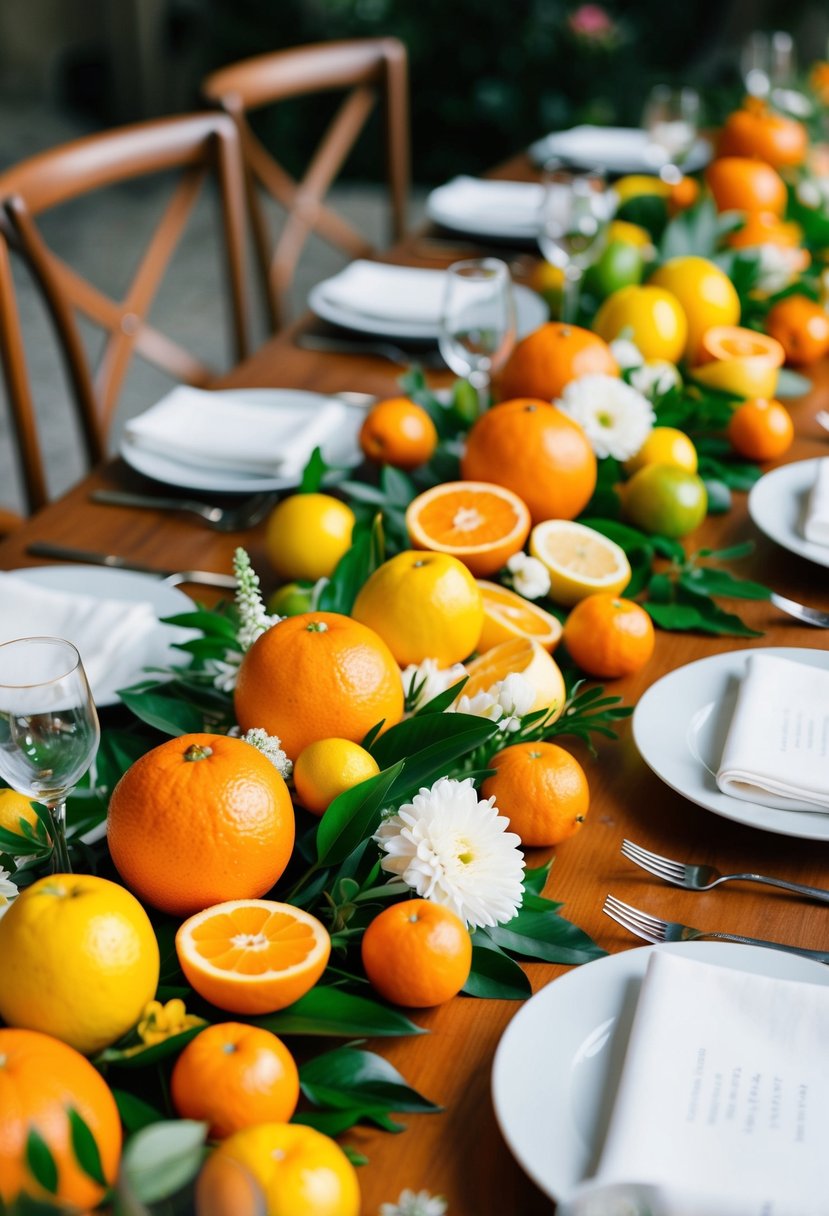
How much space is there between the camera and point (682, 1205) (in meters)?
0.54

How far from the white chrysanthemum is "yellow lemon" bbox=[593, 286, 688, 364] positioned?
85cm

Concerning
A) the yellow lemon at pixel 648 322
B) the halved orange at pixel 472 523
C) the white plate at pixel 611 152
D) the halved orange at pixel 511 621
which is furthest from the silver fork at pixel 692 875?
the white plate at pixel 611 152

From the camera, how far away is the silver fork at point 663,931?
73 cm

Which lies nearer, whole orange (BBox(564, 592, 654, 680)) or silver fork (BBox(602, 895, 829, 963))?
silver fork (BBox(602, 895, 829, 963))

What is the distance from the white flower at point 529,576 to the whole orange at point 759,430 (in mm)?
429

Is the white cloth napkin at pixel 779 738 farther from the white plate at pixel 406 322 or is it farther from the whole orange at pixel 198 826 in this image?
the white plate at pixel 406 322

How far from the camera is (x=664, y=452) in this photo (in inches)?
49.0

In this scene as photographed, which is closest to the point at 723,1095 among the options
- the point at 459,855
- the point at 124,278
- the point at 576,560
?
the point at 459,855

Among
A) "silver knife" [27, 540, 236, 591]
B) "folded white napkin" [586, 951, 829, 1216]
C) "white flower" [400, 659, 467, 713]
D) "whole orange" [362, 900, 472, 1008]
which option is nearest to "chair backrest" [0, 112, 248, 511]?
"silver knife" [27, 540, 236, 591]

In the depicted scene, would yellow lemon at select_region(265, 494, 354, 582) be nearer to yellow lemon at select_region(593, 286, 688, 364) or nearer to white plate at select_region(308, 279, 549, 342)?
yellow lemon at select_region(593, 286, 688, 364)

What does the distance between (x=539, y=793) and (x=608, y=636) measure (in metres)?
0.22

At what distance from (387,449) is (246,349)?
3.29 feet

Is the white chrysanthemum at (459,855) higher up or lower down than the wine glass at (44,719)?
lower down

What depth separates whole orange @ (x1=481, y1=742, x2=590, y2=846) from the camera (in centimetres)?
80
